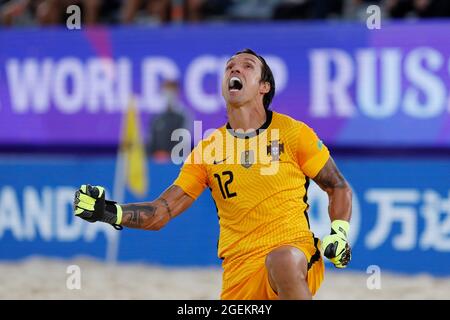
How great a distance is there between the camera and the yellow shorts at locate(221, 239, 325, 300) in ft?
18.4

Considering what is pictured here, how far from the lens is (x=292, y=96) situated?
11.7 m

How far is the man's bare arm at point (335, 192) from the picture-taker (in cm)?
583

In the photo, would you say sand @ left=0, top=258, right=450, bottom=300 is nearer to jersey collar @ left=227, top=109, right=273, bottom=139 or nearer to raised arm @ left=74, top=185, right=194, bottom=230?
raised arm @ left=74, top=185, right=194, bottom=230

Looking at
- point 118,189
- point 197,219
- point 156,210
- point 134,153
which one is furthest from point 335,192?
point 134,153

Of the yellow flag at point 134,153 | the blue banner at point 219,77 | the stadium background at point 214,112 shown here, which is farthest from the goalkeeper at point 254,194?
the yellow flag at point 134,153

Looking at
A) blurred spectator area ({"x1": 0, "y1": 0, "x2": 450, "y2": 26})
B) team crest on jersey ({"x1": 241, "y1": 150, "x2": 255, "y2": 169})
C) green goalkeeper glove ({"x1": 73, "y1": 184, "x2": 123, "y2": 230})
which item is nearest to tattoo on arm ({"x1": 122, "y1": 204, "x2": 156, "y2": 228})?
green goalkeeper glove ({"x1": 73, "y1": 184, "x2": 123, "y2": 230})

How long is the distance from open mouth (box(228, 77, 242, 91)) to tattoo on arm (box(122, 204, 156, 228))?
885mm

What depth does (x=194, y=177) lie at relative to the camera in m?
6.07

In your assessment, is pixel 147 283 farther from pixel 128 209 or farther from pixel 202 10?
pixel 202 10

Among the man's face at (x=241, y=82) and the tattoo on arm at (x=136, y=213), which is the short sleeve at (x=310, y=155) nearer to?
the man's face at (x=241, y=82)

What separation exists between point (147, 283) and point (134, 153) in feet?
7.98

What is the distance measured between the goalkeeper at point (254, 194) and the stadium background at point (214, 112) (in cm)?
454
